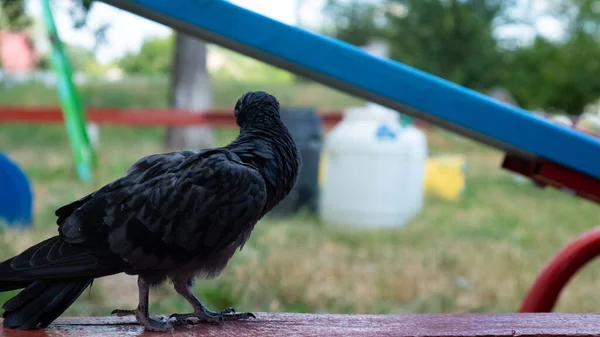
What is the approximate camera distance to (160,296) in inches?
106

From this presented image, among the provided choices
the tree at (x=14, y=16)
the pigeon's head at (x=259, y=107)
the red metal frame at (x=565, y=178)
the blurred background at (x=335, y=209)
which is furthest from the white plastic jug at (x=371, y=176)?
the pigeon's head at (x=259, y=107)

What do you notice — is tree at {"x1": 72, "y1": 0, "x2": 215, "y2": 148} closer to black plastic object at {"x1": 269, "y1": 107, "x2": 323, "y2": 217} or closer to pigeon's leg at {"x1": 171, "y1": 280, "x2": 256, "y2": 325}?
black plastic object at {"x1": 269, "y1": 107, "x2": 323, "y2": 217}

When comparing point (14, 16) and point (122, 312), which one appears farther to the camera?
point (14, 16)

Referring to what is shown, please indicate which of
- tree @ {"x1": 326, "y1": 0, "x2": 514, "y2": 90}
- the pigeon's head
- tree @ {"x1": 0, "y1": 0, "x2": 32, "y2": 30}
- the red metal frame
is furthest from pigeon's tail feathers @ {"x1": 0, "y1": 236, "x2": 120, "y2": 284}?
tree @ {"x1": 326, "y1": 0, "x2": 514, "y2": 90}

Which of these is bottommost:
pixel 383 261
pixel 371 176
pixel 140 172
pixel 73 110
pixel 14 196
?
pixel 140 172

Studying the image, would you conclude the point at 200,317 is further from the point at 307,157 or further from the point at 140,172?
the point at 307,157

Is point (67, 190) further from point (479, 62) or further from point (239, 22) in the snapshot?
point (479, 62)

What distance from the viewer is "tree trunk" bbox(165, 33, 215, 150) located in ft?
21.0

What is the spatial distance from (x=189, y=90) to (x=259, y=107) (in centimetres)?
604

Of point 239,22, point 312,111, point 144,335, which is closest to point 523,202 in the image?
point 312,111

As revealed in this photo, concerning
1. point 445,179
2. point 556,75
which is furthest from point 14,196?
point 556,75

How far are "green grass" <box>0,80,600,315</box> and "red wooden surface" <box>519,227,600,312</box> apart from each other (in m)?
0.93

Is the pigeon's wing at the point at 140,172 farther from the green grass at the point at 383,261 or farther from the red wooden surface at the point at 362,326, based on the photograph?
the green grass at the point at 383,261

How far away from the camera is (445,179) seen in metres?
6.39
